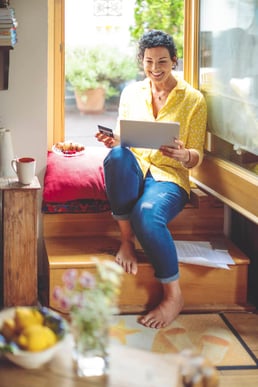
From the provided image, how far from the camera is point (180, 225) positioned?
3158 mm

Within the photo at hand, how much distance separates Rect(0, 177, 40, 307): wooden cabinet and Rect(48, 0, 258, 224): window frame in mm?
682

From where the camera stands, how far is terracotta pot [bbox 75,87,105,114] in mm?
3659

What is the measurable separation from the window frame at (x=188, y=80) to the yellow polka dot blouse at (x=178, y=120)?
0.14 meters

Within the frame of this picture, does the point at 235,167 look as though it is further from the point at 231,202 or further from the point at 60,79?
the point at 60,79

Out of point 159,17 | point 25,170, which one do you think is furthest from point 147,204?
point 159,17

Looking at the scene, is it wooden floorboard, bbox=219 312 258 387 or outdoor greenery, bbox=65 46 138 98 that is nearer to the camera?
wooden floorboard, bbox=219 312 258 387

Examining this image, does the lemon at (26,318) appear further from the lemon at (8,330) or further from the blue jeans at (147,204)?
the blue jeans at (147,204)

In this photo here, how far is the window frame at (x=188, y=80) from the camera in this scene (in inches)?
118

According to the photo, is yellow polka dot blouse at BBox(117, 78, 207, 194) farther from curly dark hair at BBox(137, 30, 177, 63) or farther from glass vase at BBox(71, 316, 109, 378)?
glass vase at BBox(71, 316, 109, 378)

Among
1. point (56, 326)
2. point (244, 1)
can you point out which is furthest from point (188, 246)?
point (56, 326)

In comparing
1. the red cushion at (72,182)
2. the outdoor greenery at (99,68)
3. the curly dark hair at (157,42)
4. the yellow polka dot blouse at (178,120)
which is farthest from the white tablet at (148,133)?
the outdoor greenery at (99,68)

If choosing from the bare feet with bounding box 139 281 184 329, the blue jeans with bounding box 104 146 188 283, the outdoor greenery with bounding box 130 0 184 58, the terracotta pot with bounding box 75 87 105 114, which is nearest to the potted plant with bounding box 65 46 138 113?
the terracotta pot with bounding box 75 87 105 114

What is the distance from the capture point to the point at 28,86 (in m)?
2.99

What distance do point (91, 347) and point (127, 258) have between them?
1.32 metres
